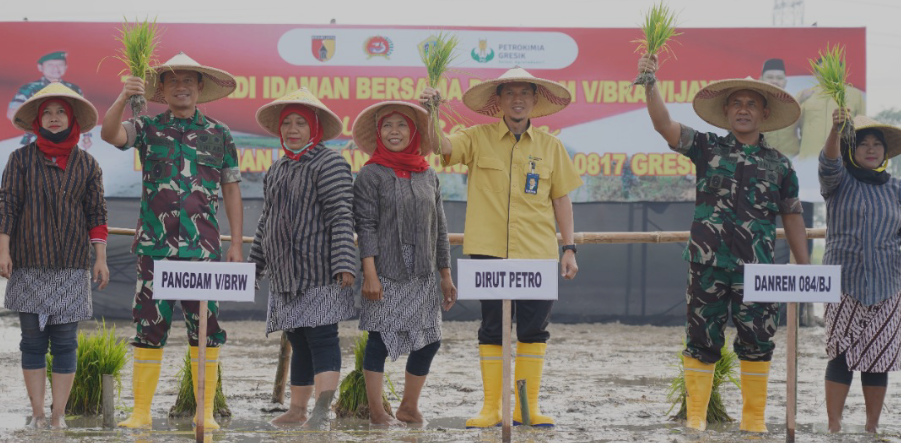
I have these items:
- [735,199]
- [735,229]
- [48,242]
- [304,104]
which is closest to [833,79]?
[735,199]

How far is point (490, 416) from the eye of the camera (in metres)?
5.01

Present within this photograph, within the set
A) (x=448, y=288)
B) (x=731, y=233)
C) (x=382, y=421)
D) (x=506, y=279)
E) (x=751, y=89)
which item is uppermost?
(x=751, y=89)

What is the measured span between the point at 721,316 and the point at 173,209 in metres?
2.73

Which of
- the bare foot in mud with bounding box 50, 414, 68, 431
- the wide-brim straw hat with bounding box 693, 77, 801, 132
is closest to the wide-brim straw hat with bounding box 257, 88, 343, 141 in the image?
the bare foot in mud with bounding box 50, 414, 68, 431

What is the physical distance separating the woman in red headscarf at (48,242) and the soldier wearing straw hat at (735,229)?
2.84 metres

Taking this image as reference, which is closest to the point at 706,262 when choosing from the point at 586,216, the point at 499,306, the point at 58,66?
the point at 499,306

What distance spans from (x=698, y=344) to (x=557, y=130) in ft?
29.1

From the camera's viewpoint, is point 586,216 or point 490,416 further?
point 586,216

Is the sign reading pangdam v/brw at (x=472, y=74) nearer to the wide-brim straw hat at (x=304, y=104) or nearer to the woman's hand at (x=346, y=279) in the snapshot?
the wide-brim straw hat at (x=304, y=104)

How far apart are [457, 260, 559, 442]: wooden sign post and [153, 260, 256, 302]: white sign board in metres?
0.89

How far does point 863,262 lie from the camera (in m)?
5.12

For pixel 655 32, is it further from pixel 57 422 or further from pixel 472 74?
pixel 472 74

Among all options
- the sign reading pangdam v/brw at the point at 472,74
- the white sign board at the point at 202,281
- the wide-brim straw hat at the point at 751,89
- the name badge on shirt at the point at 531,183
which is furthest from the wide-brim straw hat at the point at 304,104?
the sign reading pangdam v/brw at the point at 472,74

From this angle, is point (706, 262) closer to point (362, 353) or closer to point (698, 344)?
point (698, 344)
